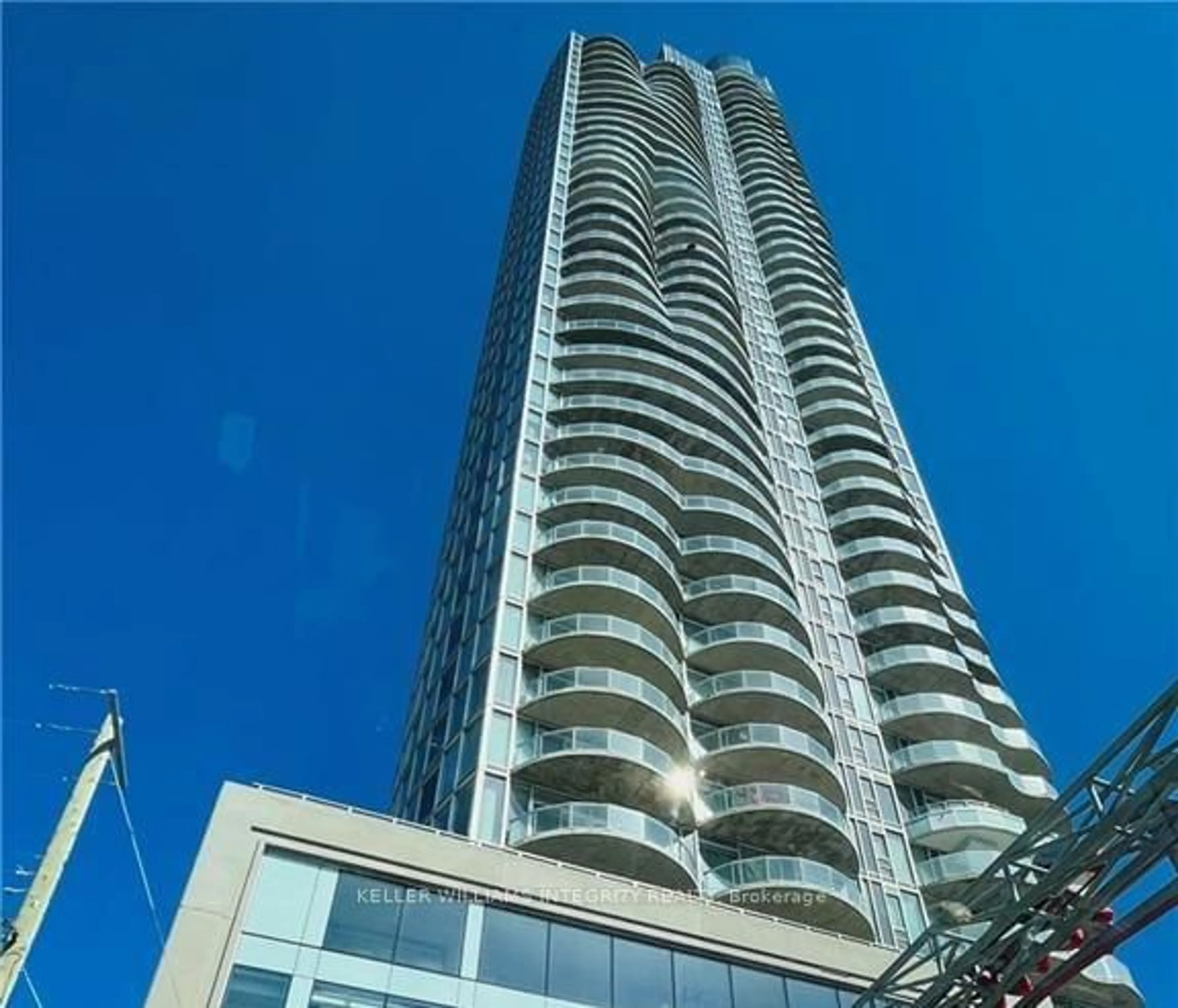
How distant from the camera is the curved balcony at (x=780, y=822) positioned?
87.2 ft

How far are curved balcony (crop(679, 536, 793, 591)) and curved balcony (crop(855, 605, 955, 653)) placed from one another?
14.5 feet

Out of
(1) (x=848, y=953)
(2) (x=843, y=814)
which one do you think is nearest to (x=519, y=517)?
(2) (x=843, y=814)

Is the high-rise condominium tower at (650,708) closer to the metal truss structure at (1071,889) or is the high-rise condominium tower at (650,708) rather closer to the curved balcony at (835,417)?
the curved balcony at (835,417)

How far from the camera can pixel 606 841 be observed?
23375 millimetres

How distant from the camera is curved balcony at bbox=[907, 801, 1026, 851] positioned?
30156 mm

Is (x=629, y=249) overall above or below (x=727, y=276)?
below

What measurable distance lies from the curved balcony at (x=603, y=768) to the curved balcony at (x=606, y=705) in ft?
1.61

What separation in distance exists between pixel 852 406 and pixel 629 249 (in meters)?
13.5

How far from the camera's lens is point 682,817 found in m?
26.9

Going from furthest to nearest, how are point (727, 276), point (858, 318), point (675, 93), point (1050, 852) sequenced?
point (675, 93)
point (858, 318)
point (727, 276)
point (1050, 852)

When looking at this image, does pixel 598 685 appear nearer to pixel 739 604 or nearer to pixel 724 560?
pixel 739 604

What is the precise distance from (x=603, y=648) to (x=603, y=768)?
3.97 metres

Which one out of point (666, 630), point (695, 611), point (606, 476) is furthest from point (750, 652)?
point (606, 476)

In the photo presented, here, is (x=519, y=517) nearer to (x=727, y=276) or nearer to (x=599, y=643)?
(x=599, y=643)
